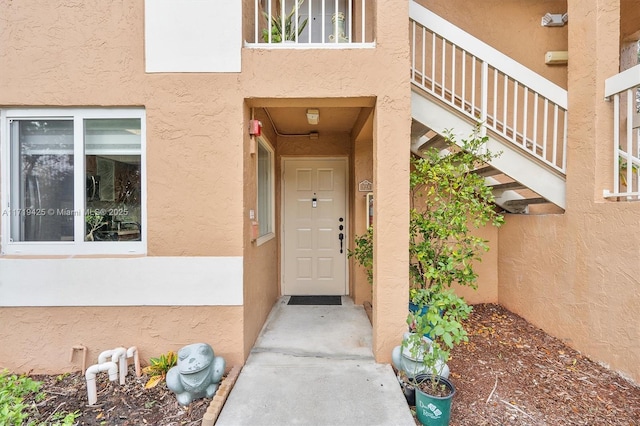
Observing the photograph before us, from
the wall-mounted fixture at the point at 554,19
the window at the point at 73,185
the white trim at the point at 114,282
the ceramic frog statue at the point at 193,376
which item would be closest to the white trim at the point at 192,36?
the window at the point at 73,185

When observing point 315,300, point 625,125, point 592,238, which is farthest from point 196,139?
point 625,125

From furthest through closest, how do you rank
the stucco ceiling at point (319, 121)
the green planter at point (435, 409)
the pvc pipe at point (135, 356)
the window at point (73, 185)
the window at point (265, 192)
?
the window at point (265, 192)
the stucco ceiling at point (319, 121)
the window at point (73, 185)
the pvc pipe at point (135, 356)
the green planter at point (435, 409)

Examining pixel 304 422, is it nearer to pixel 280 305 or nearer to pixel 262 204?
pixel 280 305

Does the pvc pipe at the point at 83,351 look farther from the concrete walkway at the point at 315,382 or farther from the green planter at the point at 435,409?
the green planter at the point at 435,409

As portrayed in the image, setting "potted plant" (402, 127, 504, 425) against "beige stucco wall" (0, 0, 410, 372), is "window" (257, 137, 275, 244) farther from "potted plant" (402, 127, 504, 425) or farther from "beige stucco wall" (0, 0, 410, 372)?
"potted plant" (402, 127, 504, 425)

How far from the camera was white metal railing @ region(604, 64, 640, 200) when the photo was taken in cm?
259

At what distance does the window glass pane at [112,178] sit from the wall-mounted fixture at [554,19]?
5677 mm

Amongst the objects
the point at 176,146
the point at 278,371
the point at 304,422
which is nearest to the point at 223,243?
the point at 176,146

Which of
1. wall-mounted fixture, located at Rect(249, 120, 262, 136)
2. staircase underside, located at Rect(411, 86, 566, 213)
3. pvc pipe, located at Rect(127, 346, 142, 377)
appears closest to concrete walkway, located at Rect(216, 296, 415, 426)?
pvc pipe, located at Rect(127, 346, 142, 377)

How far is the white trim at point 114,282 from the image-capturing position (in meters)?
2.75

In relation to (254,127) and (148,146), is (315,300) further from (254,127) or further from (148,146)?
(148,146)

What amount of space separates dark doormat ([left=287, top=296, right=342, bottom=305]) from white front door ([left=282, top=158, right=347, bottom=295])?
0.35 ft

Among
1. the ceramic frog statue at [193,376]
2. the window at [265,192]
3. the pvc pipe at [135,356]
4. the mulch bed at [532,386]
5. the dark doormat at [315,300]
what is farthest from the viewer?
the dark doormat at [315,300]

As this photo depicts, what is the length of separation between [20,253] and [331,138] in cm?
383
